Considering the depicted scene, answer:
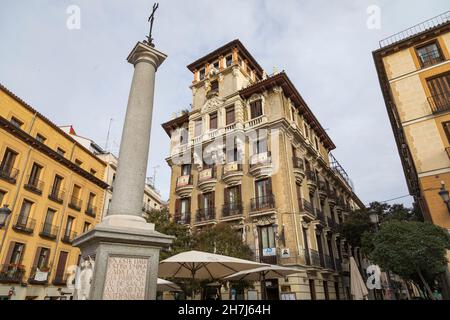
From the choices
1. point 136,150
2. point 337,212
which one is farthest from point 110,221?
point 337,212

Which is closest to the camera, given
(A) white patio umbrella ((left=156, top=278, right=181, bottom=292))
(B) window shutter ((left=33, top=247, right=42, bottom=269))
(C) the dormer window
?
(A) white patio umbrella ((left=156, top=278, right=181, bottom=292))

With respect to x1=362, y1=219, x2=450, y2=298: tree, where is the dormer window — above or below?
above

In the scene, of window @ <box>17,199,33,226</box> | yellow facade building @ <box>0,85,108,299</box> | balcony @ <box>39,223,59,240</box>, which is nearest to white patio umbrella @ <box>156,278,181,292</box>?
yellow facade building @ <box>0,85,108,299</box>

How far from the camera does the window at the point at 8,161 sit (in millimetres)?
21350

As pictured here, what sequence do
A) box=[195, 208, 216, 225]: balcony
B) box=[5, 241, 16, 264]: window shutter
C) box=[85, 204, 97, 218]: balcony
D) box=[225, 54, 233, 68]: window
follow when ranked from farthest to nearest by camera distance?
box=[85, 204, 97, 218]: balcony → box=[225, 54, 233, 68]: window → box=[195, 208, 216, 225]: balcony → box=[5, 241, 16, 264]: window shutter

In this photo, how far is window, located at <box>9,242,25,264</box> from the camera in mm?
20823

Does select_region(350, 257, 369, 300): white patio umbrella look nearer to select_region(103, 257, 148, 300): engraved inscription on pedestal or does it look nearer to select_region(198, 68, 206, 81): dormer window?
select_region(103, 257, 148, 300): engraved inscription on pedestal

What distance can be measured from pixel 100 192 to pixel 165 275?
80.7ft

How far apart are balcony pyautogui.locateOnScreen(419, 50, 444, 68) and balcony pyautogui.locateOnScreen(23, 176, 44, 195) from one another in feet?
91.7

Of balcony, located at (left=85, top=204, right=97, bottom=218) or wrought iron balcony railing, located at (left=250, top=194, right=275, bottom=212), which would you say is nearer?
wrought iron balcony railing, located at (left=250, top=194, right=275, bottom=212)

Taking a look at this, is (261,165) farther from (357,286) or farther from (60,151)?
(60,151)

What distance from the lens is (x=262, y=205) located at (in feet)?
65.7

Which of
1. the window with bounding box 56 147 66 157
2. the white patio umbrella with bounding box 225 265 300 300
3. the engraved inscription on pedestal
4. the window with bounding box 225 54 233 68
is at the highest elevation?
the window with bounding box 225 54 233 68

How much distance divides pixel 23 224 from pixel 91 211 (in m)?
7.56
